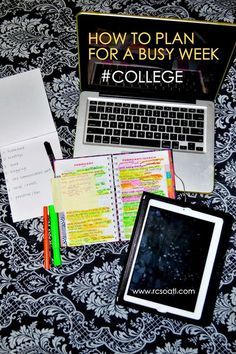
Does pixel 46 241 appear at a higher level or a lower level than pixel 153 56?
lower

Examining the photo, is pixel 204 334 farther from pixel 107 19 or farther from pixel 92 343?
pixel 107 19

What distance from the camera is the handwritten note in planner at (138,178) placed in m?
0.95

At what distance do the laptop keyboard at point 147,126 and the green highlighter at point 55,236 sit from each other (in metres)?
0.18

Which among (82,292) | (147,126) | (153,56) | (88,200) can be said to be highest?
(153,56)

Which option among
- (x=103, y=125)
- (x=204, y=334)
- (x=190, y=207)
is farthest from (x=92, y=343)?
(x=103, y=125)

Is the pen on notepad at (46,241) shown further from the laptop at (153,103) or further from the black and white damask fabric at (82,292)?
the laptop at (153,103)

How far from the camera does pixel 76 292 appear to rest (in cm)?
92

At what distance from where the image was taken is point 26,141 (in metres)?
0.99

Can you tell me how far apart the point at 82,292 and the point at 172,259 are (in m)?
0.21

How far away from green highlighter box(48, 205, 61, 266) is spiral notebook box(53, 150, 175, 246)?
0.04 ft

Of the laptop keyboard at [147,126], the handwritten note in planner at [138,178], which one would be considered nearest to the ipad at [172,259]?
the handwritten note in planner at [138,178]

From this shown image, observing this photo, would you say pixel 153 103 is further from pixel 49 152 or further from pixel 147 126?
pixel 49 152

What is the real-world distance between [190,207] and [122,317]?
28cm

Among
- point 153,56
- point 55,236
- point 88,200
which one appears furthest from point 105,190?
point 153,56
